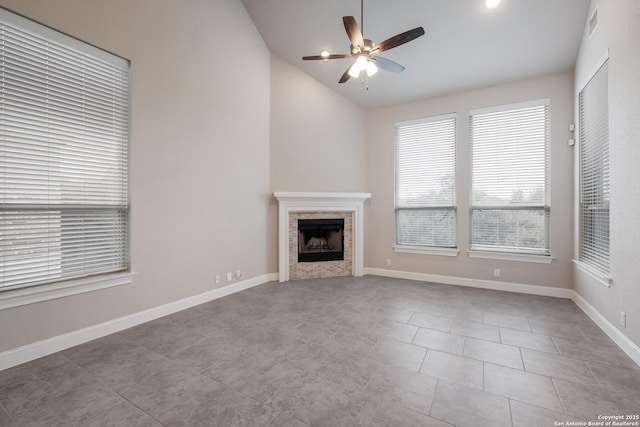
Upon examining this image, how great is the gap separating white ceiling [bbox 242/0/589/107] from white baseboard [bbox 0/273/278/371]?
3988mm

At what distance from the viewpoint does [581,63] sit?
365cm

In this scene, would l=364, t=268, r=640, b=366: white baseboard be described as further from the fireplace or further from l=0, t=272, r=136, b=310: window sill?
l=0, t=272, r=136, b=310: window sill

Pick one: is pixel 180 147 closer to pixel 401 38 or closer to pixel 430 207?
pixel 401 38

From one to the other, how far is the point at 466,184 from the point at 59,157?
5.33 meters

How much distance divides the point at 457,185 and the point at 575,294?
7.22ft

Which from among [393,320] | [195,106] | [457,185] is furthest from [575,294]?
[195,106]

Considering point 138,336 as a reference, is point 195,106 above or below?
above

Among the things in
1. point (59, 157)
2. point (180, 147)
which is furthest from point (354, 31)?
point (59, 157)

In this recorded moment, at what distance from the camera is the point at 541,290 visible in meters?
4.22

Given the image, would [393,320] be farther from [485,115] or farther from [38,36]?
[38,36]

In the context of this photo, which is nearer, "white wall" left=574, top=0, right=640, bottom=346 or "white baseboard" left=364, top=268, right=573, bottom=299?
"white wall" left=574, top=0, right=640, bottom=346

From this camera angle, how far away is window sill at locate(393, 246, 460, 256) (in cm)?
486

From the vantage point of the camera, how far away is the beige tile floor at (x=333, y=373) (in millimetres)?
1739

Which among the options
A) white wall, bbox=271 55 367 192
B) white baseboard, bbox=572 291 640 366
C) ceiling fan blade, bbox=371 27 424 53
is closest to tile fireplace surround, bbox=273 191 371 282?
white wall, bbox=271 55 367 192
